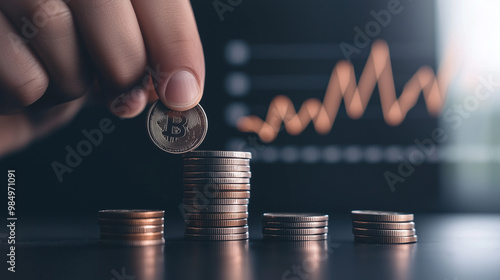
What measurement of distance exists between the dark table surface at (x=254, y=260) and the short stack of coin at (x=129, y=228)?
68 mm

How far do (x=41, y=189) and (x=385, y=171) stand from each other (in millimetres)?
3811

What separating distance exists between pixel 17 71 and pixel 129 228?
697 millimetres

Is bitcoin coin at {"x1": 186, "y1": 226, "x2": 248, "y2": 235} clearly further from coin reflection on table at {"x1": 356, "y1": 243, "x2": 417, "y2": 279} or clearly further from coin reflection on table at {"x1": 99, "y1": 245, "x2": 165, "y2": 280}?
coin reflection on table at {"x1": 356, "y1": 243, "x2": 417, "y2": 279}

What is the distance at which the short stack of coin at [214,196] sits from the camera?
2199mm

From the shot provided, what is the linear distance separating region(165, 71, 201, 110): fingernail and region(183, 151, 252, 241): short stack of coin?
30cm

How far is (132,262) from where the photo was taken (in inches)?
60.4

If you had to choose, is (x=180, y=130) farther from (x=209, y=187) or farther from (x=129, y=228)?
(x=129, y=228)

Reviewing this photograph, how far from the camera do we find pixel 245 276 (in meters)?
1.30

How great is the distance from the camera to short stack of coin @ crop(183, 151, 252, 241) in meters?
2.20

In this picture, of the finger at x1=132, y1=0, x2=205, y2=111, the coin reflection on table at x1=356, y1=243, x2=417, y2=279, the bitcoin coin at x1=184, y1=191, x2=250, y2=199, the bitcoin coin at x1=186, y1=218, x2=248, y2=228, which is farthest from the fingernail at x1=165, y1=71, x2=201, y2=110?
the coin reflection on table at x1=356, y1=243, x2=417, y2=279

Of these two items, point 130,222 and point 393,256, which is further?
point 130,222

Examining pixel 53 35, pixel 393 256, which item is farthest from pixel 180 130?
pixel 393 256

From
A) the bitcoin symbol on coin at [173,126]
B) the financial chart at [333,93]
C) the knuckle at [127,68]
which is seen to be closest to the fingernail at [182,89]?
the knuckle at [127,68]

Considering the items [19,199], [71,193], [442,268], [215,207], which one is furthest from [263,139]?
[442,268]
